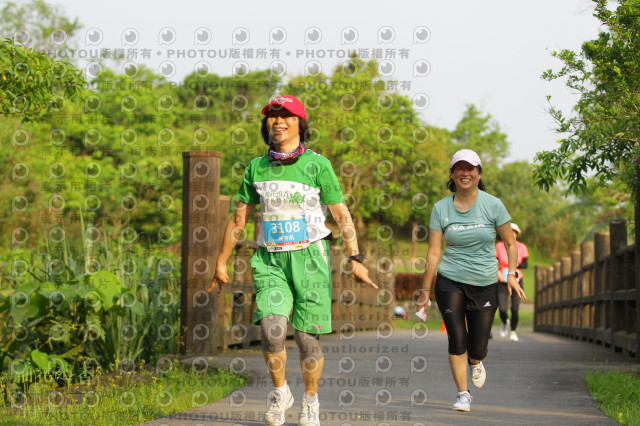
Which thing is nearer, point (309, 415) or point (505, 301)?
point (309, 415)

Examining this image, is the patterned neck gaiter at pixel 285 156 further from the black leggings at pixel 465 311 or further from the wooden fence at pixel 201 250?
the wooden fence at pixel 201 250

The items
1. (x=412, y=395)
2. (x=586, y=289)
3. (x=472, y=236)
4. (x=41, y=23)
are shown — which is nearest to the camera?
(x=472, y=236)

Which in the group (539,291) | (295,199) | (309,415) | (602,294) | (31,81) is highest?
(31,81)

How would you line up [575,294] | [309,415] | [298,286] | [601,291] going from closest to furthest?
[309,415] → [298,286] → [601,291] → [575,294]

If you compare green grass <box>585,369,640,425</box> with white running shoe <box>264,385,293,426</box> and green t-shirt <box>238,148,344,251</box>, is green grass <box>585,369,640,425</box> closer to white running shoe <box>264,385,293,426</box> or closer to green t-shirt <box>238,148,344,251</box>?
white running shoe <box>264,385,293,426</box>

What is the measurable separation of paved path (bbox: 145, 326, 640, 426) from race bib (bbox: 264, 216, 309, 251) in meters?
1.04

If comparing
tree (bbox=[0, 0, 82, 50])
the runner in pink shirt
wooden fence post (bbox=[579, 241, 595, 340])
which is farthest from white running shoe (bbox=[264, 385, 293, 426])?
tree (bbox=[0, 0, 82, 50])

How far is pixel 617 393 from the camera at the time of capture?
6.25 metres

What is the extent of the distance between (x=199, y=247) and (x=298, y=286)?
3.46 metres

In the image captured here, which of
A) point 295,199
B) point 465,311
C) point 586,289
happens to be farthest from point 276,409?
point 586,289

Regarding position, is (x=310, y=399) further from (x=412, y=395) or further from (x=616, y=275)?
(x=616, y=275)

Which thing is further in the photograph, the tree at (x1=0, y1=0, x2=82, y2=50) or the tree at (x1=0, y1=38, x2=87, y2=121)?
the tree at (x1=0, y1=0, x2=82, y2=50)

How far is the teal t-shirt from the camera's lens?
5.81 metres

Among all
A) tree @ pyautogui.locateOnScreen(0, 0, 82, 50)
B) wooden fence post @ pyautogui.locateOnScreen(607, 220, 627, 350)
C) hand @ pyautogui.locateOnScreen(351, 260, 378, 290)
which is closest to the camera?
hand @ pyautogui.locateOnScreen(351, 260, 378, 290)
